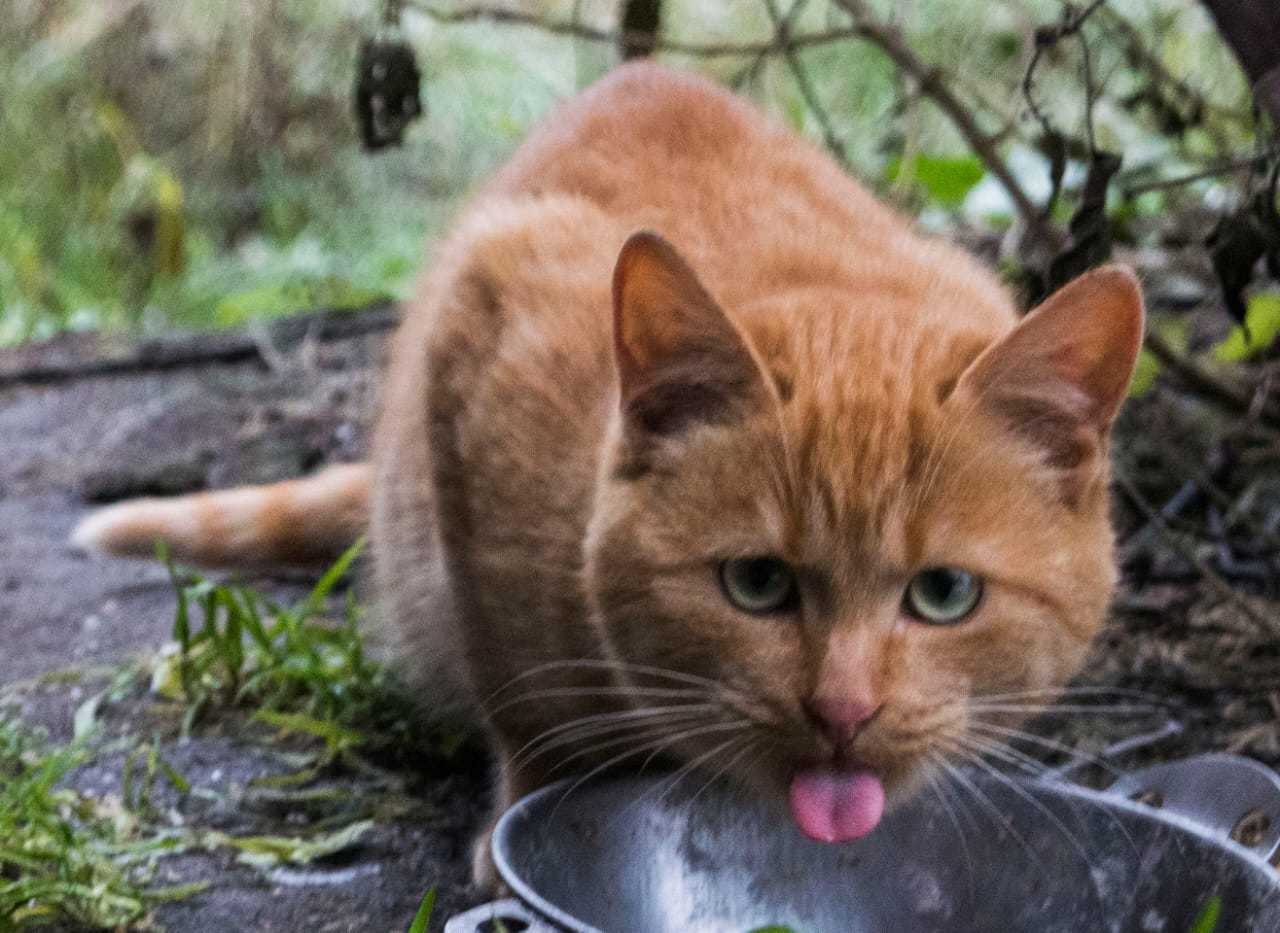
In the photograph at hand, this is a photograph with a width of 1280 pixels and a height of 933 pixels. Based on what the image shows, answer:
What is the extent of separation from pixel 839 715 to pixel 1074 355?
487mm

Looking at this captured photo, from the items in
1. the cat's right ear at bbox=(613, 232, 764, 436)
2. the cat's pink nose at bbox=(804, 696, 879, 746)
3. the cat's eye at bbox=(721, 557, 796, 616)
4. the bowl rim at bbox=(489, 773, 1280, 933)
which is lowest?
the bowl rim at bbox=(489, 773, 1280, 933)

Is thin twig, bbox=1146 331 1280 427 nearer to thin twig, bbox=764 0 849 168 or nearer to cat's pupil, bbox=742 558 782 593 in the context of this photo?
thin twig, bbox=764 0 849 168

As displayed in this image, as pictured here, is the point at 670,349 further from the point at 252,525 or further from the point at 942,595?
the point at 252,525

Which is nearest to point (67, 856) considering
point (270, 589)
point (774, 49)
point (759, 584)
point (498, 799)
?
point (498, 799)

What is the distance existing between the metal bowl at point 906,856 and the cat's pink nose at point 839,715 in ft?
0.88

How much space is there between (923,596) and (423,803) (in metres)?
0.98

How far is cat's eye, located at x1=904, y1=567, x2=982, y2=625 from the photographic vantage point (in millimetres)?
1853

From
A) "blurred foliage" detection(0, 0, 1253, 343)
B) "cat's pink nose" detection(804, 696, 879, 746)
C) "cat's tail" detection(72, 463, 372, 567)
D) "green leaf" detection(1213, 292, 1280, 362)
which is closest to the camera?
"cat's pink nose" detection(804, 696, 879, 746)

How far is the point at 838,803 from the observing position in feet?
5.89

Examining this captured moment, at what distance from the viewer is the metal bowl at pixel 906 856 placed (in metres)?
1.89

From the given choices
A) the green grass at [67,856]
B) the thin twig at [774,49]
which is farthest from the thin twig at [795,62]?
the green grass at [67,856]

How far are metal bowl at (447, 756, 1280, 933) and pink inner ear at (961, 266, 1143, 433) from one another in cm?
46

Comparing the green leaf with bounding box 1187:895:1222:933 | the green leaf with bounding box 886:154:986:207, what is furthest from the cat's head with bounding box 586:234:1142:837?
the green leaf with bounding box 886:154:986:207

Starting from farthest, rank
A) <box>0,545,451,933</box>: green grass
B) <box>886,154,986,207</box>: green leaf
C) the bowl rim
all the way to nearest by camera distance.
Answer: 1. <box>886,154,986,207</box>: green leaf
2. <box>0,545,451,933</box>: green grass
3. the bowl rim
